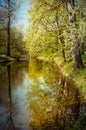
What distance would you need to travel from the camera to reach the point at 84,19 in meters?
15.8

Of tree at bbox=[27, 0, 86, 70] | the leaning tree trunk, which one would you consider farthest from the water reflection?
the leaning tree trunk

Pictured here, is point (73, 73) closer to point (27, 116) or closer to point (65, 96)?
point (65, 96)

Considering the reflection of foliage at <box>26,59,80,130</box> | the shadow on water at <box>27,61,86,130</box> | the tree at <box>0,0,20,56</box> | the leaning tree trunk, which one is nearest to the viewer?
the shadow on water at <box>27,61,86,130</box>

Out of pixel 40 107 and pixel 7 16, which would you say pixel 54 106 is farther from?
pixel 7 16

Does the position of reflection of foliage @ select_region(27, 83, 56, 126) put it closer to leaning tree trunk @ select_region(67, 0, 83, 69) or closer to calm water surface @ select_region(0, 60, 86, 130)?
calm water surface @ select_region(0, 60, 86, 130)

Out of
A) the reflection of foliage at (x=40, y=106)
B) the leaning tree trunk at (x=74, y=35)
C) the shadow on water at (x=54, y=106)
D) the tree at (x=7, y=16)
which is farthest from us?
the tree at (x=7, y=16)

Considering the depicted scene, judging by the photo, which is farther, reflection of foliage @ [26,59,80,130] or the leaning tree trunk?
the leaning tree trunk

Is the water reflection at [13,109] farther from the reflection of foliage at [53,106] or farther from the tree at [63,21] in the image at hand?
the tree at [63,21]

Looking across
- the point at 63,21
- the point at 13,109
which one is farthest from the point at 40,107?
the point at 63,21

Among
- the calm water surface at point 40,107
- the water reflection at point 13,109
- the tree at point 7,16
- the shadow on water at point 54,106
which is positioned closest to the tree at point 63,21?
the shadow on water at point 54,106

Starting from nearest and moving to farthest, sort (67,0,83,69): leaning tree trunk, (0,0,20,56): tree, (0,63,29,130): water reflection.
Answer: (0,63,29,130): water reflection, (67,0,83,69): leaning tree trunk, (0,0,20,56): tree

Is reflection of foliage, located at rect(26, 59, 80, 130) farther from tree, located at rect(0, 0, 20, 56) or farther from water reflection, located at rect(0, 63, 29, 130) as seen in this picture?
tree, located at rect(0, 0, 20, 56)

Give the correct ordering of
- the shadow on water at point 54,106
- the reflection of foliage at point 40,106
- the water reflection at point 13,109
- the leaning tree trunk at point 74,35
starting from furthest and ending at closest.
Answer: the leaning tree trunk at point 74,35, the reflection of foliage at point 40,106, the shadow on water at point 54,106, the water reflection at point 13,109

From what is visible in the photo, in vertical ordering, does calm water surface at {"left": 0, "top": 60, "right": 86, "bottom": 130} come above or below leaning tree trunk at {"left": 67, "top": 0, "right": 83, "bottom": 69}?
below
